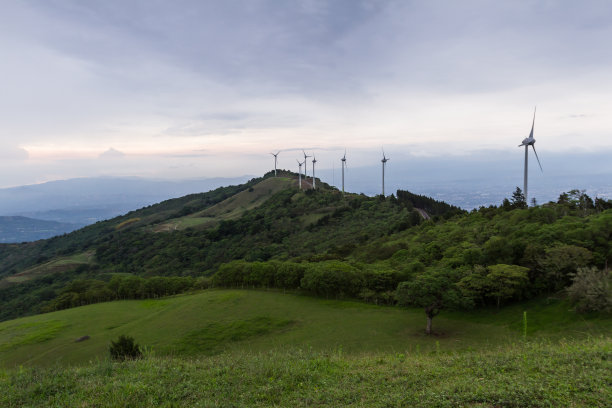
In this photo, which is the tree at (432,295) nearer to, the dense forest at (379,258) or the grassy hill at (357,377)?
the dense forest at (379,258)

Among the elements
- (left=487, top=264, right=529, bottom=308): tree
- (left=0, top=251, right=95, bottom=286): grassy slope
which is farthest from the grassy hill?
(left=0, top=251, right=95, bottom=286): grassy slope

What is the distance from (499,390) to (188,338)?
124ft

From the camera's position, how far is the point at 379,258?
71.7 meters

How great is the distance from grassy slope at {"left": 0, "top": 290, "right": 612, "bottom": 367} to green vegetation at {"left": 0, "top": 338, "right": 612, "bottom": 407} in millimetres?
12526

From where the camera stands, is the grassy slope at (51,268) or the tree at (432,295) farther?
the grassy slope at (51,268)

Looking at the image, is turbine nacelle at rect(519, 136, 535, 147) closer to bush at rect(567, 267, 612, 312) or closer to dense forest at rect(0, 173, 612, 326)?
dense forest at rect(0, 173, 612, 326)

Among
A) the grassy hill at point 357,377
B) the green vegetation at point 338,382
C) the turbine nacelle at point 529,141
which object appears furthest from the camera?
the turbine nacelle at point 529,141

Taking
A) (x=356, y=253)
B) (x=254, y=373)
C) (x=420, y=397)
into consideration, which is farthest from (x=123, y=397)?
(x=356, y=253)

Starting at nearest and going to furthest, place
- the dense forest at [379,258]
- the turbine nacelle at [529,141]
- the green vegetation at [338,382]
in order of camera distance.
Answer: the green vegetation at [338,382], the dense forest at [379,258], the turbine nacelle at [529,141]

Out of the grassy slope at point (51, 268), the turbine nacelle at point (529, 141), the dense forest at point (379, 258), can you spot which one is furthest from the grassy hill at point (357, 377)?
the grassy slope at point (51, 268)

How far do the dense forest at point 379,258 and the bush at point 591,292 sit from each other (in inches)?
4.1

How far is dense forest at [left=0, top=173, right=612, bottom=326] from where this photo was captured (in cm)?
3841

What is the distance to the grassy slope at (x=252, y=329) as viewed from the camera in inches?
1309

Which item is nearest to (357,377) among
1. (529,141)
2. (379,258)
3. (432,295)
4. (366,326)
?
(432,295)
